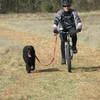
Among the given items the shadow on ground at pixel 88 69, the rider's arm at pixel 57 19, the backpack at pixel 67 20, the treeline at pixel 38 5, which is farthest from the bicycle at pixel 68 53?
the treeline at pixel 38 5

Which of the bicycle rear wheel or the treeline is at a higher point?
the bicycle rear wheel

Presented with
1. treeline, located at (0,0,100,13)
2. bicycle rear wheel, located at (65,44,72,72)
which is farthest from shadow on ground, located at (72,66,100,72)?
treeline, located at (0,0,100,13)

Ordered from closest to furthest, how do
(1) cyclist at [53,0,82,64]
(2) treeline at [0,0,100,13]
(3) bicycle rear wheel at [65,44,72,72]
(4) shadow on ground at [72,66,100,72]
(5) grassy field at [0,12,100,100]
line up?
(5) grassy field at [0,12,100,100], (3) bicycle rear wheel at [65,44,72,72], (1) cyclist at [53,0,82,64], (4) shadow on ground at [72,66,100,72], (2) treeline at [0,0,100,13]

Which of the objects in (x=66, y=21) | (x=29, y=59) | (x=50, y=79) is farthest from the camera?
(x=66, y=21)

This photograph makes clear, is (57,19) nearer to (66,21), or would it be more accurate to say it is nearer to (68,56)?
(66,21)

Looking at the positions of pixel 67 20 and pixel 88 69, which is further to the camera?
pixel 88 69

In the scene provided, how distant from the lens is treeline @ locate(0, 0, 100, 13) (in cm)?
5567

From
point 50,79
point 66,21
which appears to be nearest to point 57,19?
point 66,21

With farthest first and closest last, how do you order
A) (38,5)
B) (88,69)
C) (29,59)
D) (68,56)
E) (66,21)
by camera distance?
(38,5)
(88,69)
(66,21)
(29,59)
(68,56)

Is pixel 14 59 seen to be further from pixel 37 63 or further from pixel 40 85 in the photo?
pixel 40 85

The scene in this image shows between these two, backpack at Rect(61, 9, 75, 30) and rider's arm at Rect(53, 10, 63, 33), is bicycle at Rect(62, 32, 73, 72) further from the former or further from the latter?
rider's arm at Rect(53, 10, 63, 33)

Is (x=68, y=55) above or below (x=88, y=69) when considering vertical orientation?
above

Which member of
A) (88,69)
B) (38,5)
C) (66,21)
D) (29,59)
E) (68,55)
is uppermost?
(66,21)

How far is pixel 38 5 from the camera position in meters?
62.1
